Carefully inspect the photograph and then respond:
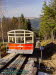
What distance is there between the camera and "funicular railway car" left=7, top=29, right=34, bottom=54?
18312 millimetres

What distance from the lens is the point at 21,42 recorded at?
18.7m

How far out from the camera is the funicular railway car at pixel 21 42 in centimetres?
1831

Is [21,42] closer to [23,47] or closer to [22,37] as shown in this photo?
[22,37]

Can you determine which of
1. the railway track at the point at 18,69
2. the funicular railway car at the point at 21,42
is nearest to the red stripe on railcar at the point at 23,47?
the funicular railway car at the point at 21,42

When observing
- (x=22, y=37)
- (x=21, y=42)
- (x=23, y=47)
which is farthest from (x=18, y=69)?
(x=22, y=37)

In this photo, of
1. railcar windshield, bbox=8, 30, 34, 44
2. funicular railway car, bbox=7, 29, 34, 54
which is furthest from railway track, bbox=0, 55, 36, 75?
railcar windshield, bbox=8, 30, 34, 44

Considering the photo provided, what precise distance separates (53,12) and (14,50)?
10.6 m

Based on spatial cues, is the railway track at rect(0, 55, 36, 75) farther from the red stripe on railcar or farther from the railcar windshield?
the railcar windshield

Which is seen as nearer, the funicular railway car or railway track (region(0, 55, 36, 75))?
railway track (region(0, 55, 36, 75))

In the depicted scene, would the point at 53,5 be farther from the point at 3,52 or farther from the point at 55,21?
the point at 3,52

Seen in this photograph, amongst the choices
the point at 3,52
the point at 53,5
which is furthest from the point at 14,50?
the point at 53,5

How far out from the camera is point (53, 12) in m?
27.0

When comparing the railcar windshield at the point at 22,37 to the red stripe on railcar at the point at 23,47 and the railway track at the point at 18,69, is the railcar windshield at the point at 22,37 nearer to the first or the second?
the red stripe on railcar at the point at 23,47

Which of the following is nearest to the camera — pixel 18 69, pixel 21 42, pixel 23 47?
pixel 18 69
